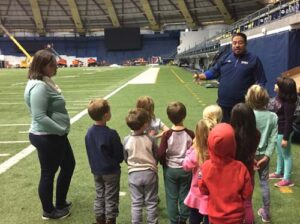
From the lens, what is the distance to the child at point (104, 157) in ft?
13.3

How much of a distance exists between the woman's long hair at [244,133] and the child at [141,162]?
892 millimetres

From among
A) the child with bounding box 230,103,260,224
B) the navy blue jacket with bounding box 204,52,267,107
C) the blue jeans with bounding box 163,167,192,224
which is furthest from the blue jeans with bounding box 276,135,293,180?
the child with bounding box 230,103,260,224

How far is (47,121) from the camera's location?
14.1 feet

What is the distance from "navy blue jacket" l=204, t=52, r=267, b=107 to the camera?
538cm

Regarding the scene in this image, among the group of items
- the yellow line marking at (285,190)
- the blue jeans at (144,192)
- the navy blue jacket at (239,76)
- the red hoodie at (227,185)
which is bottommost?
the yellow line marking at (285,190)

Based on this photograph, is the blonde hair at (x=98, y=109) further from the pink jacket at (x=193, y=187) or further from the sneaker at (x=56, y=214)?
the sneaker at (x=56, y=214)

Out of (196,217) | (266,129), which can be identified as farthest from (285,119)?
(196,217)

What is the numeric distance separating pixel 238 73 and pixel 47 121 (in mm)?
2552

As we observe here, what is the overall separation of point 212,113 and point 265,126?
2.71 feet

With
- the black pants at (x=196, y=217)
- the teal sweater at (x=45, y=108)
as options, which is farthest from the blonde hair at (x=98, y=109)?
the black pants at (x=196, y=217)

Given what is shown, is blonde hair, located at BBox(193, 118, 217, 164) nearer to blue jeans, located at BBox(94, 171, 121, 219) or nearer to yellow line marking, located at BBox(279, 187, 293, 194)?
blue jeans, located at BBox(94, 171, 121, 219)

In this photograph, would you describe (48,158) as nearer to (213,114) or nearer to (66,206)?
(66,206)

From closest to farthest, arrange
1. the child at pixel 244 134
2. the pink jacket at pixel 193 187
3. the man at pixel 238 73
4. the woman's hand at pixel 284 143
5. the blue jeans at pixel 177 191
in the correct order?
the child at pixel 244 134
the pink jacket at pixel 193 187
the blue jeans at pixel 177 191
the woman's hand at pixel 284 143
the man at pixel 238 73

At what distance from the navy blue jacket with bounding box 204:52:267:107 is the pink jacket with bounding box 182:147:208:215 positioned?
192cm
